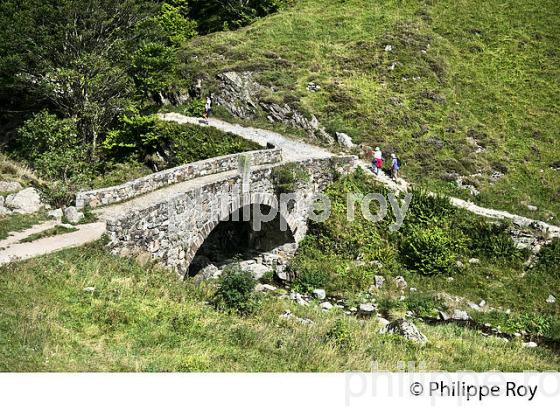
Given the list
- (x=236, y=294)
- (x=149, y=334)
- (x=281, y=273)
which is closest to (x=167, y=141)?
(x=281, y=273)

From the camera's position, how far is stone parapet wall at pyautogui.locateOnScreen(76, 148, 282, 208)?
783 inches

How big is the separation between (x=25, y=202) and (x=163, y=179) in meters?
5.24

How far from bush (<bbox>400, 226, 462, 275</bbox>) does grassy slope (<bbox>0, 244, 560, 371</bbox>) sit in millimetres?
8021

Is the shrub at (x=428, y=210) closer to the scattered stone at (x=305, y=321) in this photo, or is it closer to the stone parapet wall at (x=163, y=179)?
the stone parapet wall at (x=163, y=179)

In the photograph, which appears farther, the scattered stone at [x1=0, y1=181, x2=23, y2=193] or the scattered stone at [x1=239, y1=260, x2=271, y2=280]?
the scattered stone at [x1=239, y1=260, x2=271, y2=280]

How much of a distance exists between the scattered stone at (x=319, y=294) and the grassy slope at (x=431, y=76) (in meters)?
10.3

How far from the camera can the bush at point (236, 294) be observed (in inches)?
666

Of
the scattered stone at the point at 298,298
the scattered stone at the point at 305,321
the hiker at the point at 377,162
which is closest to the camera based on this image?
the scattered stone at the point at 305,321

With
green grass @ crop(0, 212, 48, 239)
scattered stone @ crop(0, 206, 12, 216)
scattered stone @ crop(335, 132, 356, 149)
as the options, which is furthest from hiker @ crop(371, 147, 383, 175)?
scattered stone @ crop(0, 206, 12, 216)

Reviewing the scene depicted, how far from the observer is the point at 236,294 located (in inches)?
671

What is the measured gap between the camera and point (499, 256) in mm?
26844

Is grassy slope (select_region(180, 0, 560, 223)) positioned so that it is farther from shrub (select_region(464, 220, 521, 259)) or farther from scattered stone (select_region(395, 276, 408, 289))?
scattered stone (select_region(395, 276, 408, 289))

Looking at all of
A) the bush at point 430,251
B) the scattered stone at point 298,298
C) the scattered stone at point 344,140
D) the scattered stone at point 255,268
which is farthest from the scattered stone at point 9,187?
the scattered stone at point 344,140
